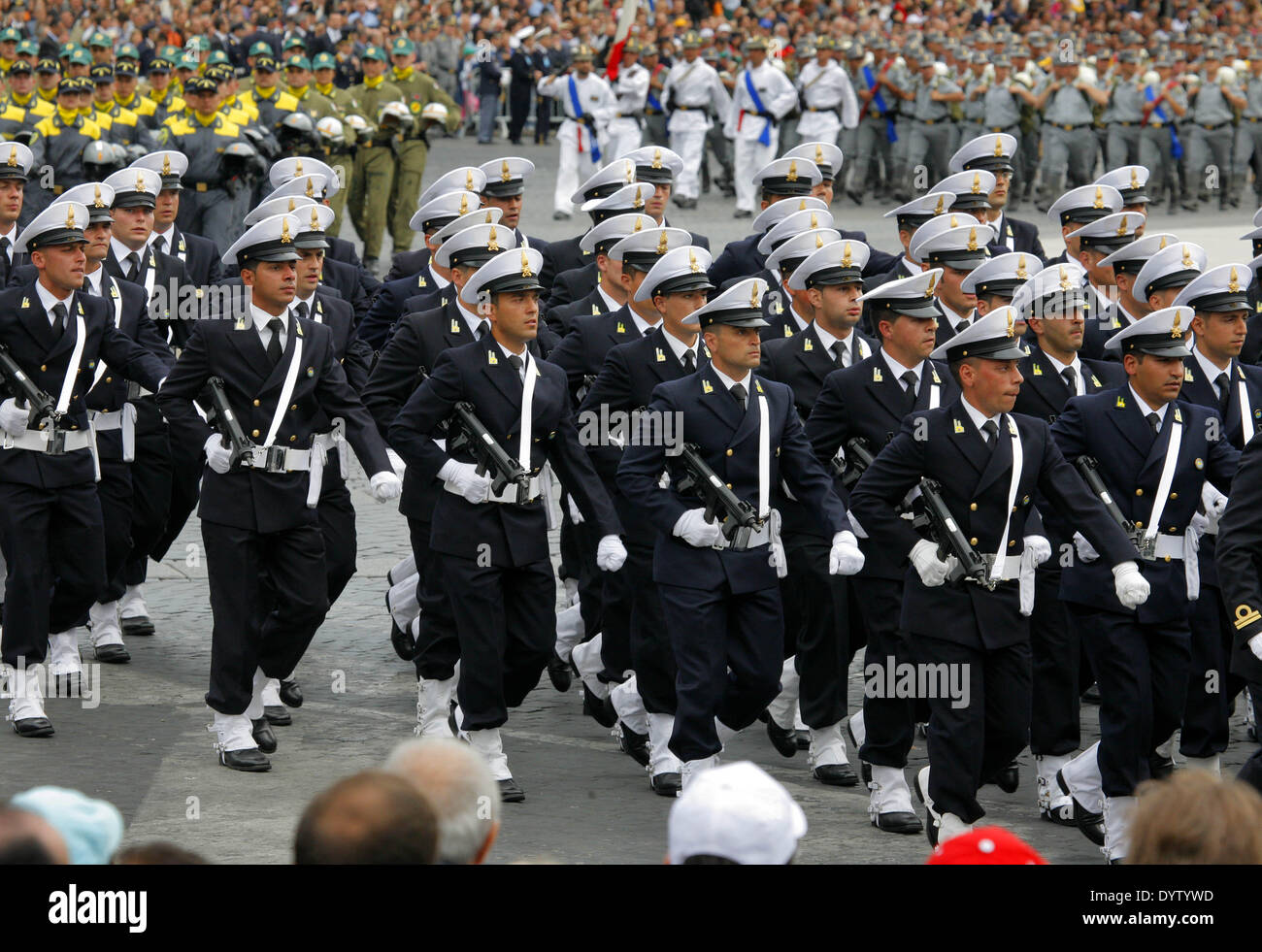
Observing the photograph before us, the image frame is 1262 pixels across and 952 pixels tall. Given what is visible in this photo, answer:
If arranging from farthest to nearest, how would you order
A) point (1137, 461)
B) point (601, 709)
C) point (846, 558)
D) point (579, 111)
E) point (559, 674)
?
1. point (579, 111)
2. point (559, 674)
3. point (601, 709)
4. point (1137, 461)
5. point (846, 558)

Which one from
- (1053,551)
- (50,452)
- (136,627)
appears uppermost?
(50,452)

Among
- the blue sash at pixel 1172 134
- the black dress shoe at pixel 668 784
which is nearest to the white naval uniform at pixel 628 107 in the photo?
the blue sash at pixel 1172 134

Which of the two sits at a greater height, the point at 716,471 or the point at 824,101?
the point at 716,471

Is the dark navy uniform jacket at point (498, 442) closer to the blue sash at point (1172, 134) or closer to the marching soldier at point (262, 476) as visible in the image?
the marching soldier at point (262, 476)

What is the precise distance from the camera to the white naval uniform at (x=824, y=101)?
1014 inches

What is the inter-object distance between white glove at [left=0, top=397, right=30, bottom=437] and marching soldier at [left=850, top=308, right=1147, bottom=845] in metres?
3.58

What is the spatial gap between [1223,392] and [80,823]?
235 inches

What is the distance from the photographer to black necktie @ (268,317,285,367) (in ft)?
28.5

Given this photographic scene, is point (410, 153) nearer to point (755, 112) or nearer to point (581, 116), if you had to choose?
point (581, 116)

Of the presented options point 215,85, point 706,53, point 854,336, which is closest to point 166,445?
point 854,336

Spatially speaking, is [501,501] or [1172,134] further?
[1172,134]

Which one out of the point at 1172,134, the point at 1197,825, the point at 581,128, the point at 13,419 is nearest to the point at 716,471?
the point at 13,419

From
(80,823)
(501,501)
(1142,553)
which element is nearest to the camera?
(80,823)

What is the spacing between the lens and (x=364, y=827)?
3666mm
